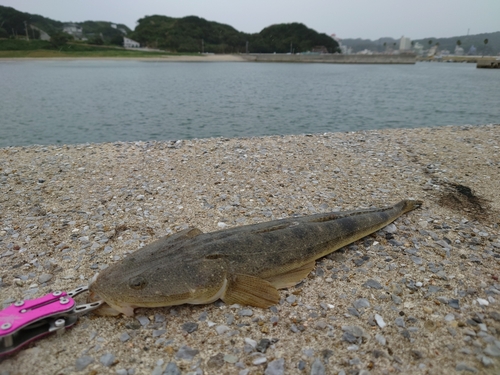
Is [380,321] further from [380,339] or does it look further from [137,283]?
[137,283]

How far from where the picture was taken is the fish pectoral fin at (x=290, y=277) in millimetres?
4379

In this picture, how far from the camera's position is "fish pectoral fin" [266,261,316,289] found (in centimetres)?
438

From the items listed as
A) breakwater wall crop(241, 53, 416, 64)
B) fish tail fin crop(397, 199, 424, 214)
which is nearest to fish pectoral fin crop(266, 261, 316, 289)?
fish tail fin crop(397, 199, 424, 214)

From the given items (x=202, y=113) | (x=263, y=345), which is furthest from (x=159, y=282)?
(x=202, y=113)

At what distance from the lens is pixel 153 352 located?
3.40 metres

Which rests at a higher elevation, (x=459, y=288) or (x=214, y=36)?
(x=214, y=36)

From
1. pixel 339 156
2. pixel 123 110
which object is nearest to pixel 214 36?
→ pixel 123 110

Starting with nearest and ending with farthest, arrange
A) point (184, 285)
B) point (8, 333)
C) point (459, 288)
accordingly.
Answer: point (8, 333)
point (184, 285)
point (459, 288)

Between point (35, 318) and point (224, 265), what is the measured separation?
6.48ft

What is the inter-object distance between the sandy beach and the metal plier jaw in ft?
0.39

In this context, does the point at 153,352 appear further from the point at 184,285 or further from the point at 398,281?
the point at 398,281

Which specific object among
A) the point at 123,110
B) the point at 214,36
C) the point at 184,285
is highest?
the point at 214,36

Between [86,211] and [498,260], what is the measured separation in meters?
6.97

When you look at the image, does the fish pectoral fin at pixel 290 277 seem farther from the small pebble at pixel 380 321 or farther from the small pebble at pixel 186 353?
the small pebble at pixel 186 353
